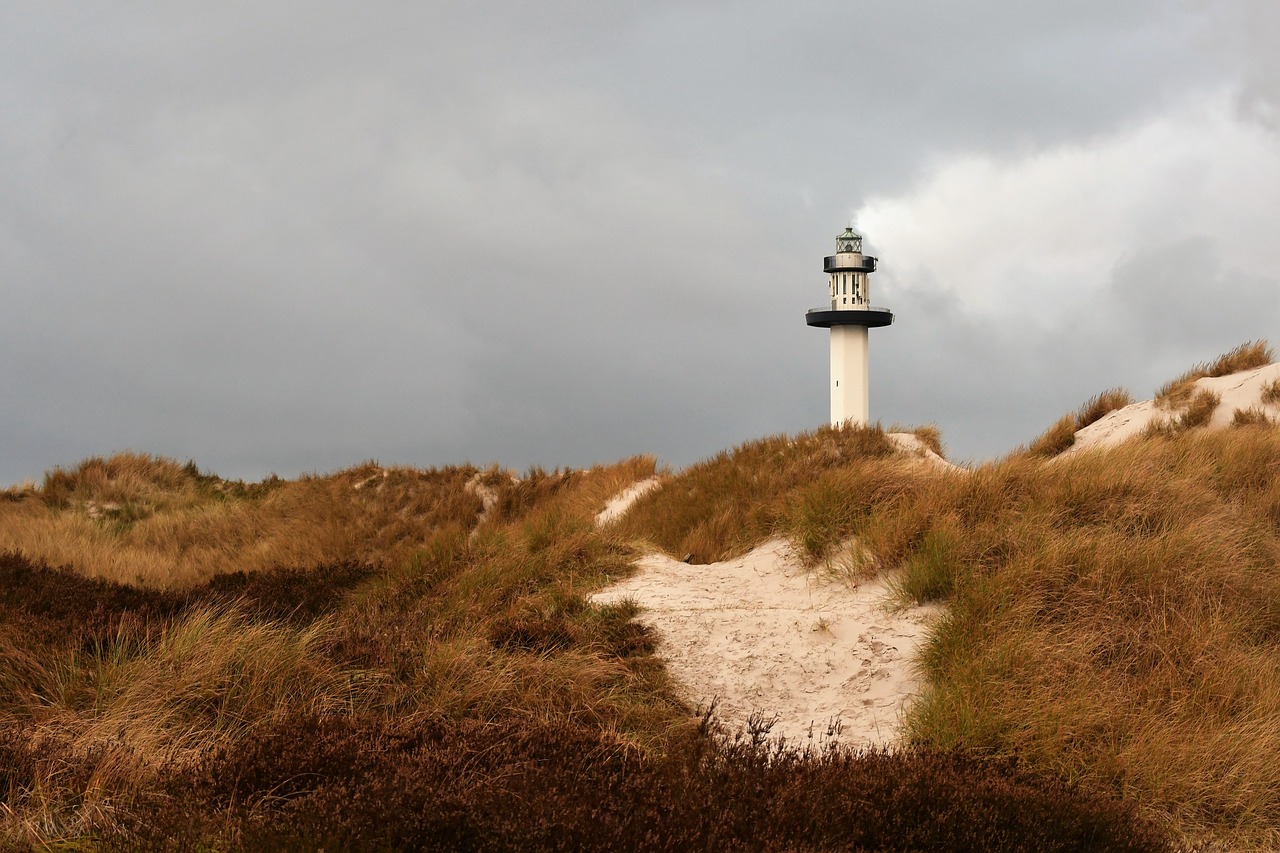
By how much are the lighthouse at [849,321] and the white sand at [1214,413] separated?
2879 centimetres

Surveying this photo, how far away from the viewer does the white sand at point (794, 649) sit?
7414 millimetres

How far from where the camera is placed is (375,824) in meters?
4.06

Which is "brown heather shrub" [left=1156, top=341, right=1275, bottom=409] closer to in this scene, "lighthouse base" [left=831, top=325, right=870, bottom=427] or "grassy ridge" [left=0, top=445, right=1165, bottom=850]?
"grassy ridge" [left=0, top=445, right=1165, bottom=850]

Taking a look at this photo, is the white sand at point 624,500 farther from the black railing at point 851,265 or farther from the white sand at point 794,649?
the black railing at point 851,265

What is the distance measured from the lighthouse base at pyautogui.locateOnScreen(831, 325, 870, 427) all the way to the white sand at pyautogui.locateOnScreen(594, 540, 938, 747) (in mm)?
38227

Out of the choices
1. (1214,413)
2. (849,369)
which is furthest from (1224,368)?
(849,369)

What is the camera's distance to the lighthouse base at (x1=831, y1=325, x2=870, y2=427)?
47281 mm

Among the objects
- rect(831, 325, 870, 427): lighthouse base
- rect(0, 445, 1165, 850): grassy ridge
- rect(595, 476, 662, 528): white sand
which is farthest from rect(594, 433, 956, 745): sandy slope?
rect(831, 325, 870, 427): lighthouse base

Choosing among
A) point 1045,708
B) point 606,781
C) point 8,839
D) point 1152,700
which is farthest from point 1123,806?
point 8,839

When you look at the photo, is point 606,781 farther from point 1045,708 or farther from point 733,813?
point 1045,708

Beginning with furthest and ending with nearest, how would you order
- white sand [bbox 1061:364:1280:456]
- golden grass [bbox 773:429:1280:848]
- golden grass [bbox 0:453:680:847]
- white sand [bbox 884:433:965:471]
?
white sand [bbox 1061:364:1280:456]
white sand [bbox 884:433:965:471]
golden grass [bbox 773:429:1280:848]
golden grass [bbox 0:453:680:847]

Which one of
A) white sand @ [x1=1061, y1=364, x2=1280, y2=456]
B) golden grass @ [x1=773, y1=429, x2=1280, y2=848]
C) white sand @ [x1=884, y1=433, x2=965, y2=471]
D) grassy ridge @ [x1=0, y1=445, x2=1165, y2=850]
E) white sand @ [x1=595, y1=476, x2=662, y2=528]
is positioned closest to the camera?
grassy ridge @ [x1=0, y1=445, x2=1165, y2=850]

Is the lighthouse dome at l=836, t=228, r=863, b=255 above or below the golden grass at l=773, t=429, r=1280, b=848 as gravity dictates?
above

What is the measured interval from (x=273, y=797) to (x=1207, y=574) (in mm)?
7180
